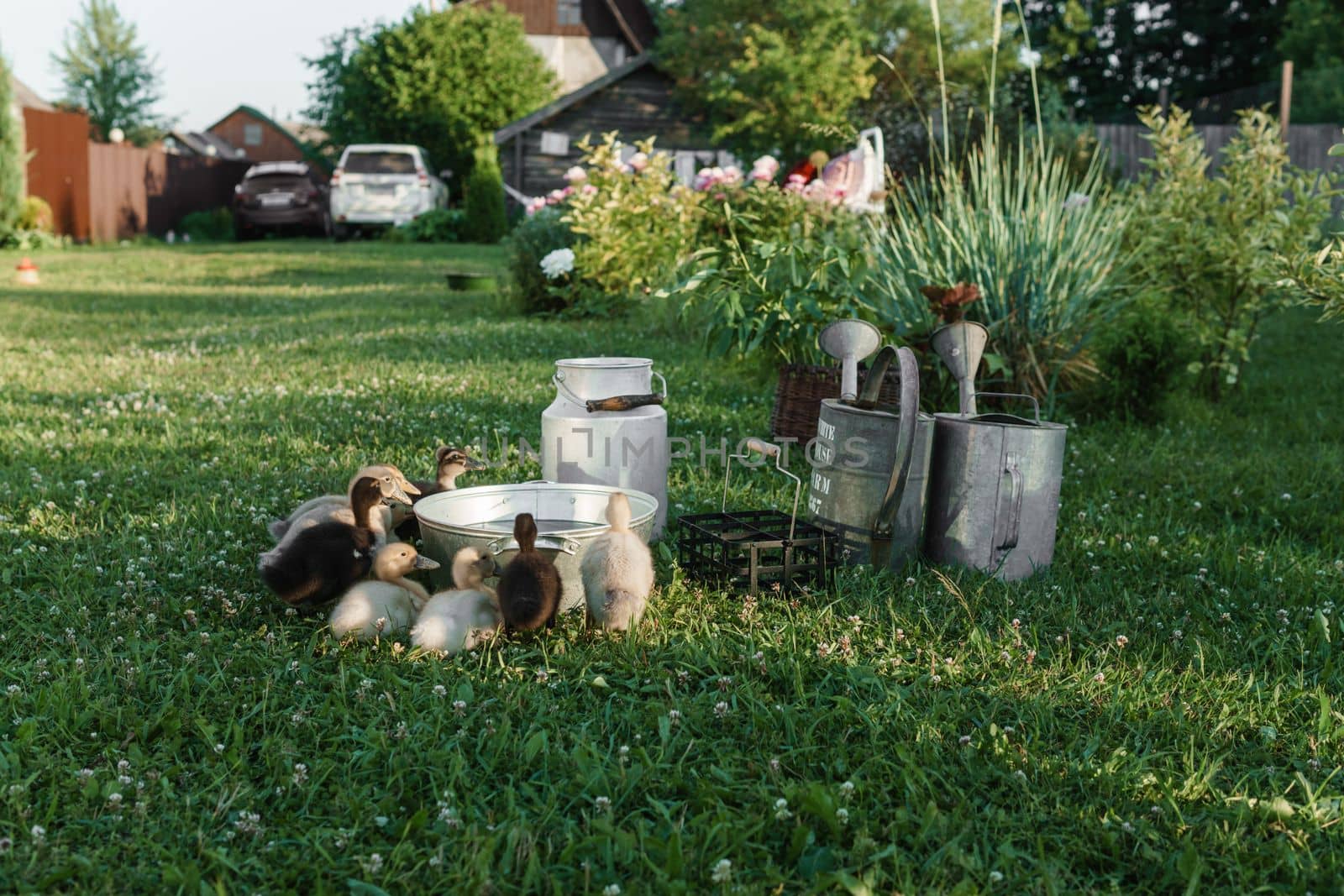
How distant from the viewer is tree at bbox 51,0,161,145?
55.3 m

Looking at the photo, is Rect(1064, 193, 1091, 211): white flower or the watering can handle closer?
the watering can handle

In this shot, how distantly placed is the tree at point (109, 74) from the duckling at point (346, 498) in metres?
59.7

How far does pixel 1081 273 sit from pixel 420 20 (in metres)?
28.3

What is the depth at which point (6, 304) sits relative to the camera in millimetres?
10703

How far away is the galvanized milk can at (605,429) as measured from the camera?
361cm

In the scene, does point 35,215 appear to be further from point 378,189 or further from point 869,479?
point 869,479

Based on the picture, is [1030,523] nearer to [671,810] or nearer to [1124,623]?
[1124,623]

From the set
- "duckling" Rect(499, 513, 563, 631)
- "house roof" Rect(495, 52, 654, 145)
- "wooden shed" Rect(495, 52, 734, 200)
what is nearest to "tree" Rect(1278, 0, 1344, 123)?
"wooden shed" Rect(495, 52, 734, 200)

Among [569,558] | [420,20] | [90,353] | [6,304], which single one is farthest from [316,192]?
[569,558]

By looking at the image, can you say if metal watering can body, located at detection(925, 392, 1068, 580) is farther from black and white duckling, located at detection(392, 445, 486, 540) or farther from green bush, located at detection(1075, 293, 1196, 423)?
green bush, located at detection(1075, 293, 1196, 423)

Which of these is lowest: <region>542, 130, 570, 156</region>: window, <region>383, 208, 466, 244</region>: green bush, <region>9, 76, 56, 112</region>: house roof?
<region>383, 208, 466, 244</region>: green bush

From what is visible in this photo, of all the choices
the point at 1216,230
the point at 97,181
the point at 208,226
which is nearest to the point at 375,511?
the point at 1216,230

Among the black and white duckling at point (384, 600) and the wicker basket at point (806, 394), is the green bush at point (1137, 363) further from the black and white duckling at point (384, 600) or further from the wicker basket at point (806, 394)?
the black and white duckling at point (384, 600)

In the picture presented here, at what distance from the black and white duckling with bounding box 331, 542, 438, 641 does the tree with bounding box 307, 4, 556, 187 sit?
92.1ft
